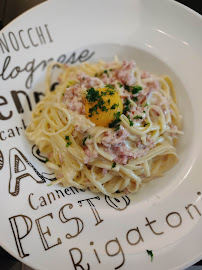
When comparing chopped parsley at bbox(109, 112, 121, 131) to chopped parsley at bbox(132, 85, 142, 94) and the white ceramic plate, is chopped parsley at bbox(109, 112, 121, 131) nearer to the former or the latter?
chopped parsley at bbox(132, 85, 142, 94)

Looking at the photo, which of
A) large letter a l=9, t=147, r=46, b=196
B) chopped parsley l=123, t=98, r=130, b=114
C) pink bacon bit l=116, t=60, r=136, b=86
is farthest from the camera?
pink bacon bit l=116, t=60, r=136, b=86

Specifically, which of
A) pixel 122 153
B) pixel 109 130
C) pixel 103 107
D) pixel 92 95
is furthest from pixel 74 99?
pixel 122 153

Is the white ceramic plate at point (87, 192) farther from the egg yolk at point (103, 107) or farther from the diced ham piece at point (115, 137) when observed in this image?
the egg yolk at point (103, 107)

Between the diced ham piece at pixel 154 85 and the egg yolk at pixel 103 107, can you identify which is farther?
the diced ham piece at pixel 154 85

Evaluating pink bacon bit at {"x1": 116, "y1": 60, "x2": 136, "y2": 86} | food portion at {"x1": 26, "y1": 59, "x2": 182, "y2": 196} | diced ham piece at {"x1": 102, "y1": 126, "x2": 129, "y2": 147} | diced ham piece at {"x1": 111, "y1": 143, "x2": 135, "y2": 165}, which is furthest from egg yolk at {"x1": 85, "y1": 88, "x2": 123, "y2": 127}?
pink bacon bit at {"x1": 116, "y1": 60, "x2": 136, "y2": 86}

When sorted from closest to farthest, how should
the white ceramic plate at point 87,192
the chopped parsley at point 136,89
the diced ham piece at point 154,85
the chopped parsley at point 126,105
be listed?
the white ceramic plate at point 87,192, the chopped parsley at point 126,105, the chopped parsley at point 136,89, the diced ham piece at point 154,85

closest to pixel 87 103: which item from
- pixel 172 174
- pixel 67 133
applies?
pixel 67 133

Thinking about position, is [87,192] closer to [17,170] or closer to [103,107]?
[17,170]

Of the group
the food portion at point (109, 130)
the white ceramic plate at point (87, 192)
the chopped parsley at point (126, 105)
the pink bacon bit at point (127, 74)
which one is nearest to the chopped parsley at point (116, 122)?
the food portion at point (109, 130)
